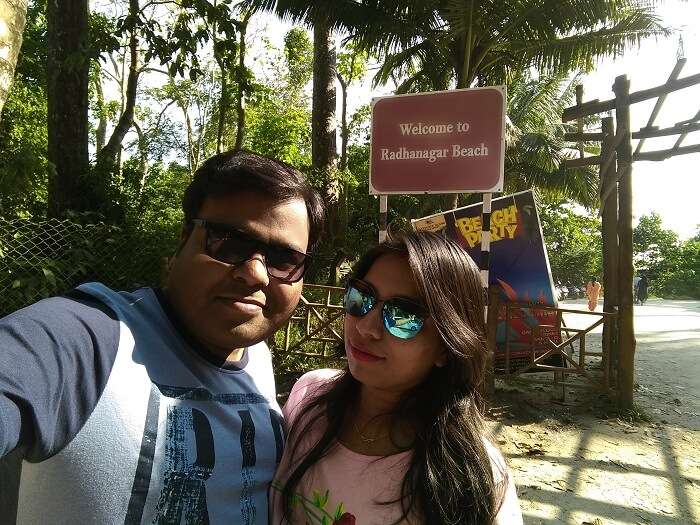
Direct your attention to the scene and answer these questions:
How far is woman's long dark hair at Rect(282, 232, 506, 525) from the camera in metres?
1.17

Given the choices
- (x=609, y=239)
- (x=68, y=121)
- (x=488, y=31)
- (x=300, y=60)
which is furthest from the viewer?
(x=300, y=60)

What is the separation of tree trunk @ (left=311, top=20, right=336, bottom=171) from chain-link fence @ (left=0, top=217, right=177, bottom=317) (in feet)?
13.1

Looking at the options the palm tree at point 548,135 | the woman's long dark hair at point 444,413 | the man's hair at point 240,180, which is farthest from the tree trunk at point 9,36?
the palm tree at point 548,135

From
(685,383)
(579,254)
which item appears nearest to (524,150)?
(685,383)

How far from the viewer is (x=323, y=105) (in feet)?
27.9

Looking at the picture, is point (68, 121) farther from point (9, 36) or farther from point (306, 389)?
point (306, 389)

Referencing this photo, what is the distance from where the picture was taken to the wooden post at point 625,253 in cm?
541

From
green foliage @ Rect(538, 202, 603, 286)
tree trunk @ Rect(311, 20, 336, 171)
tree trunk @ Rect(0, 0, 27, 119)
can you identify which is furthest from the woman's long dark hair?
green foliage @ Rect(538, 202, 603, 286)

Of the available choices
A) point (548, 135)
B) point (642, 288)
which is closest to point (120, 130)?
point (548, 135)

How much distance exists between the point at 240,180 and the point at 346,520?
87 cm

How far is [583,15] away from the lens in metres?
7.04

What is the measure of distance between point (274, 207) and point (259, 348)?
1.58 ft

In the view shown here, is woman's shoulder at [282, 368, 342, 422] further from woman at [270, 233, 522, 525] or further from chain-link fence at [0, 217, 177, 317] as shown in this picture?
chain-link fence at [0, 217, 177, 317]

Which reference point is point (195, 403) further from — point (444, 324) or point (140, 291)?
point (444, 324)
